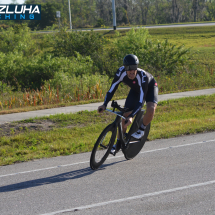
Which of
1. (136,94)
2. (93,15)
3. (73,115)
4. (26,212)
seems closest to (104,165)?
(136,94)

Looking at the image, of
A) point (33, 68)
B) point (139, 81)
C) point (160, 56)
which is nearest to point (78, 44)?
point (33, 68)

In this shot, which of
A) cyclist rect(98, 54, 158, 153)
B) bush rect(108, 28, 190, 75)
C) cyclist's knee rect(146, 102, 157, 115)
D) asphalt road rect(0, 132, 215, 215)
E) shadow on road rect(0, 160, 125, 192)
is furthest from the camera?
bush rect(108, 28, 190, 75)

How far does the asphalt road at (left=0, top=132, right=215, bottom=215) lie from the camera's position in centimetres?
440

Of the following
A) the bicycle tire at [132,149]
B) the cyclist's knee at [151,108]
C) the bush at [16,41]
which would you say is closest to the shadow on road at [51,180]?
the bicycle tire at [132,149]

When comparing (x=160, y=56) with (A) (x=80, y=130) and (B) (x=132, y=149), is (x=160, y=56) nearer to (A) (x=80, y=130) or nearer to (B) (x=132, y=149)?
(A) (x=80, y=130)

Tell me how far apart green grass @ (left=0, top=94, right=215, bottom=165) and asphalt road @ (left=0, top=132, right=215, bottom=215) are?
629 millimetres

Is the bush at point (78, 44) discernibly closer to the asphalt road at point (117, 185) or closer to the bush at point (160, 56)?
the bush at point (160, 56)

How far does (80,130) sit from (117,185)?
4.26 metres

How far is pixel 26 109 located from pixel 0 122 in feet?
6.78

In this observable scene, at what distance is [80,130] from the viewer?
928 centimetres

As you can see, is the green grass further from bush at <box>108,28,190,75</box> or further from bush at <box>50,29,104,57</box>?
bush at <box>50,29,104,57</box>

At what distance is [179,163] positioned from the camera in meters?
→ 6.16

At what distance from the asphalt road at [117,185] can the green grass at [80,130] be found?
2.06ft

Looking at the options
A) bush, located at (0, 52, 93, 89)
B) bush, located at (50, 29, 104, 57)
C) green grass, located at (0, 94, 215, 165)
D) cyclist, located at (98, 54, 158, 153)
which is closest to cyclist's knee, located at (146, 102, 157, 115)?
cyclist, located at (98, 54, 158, 153)
